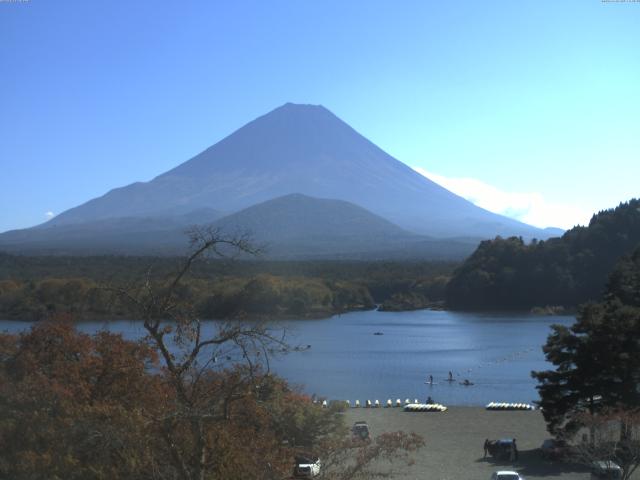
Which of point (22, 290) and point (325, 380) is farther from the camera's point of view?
point (22, 290)

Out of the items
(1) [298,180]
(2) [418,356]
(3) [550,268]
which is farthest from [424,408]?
(1) [298,180]

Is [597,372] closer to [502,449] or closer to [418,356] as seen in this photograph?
[502,449]

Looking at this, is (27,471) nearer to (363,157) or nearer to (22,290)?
(22,290)

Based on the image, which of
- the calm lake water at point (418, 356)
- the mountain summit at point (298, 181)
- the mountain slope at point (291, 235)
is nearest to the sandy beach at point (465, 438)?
the calm lake water at point (418, 356)

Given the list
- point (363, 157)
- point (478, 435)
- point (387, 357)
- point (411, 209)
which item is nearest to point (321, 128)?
point (363, 157)

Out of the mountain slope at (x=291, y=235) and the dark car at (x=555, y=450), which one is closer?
the dark car at (x=555, y=450)

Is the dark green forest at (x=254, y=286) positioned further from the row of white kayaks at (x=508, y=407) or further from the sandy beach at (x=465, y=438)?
the sandy beach at (x=465, y=438)

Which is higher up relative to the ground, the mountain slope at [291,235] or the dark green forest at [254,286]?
the mountain slope at [291,235]
